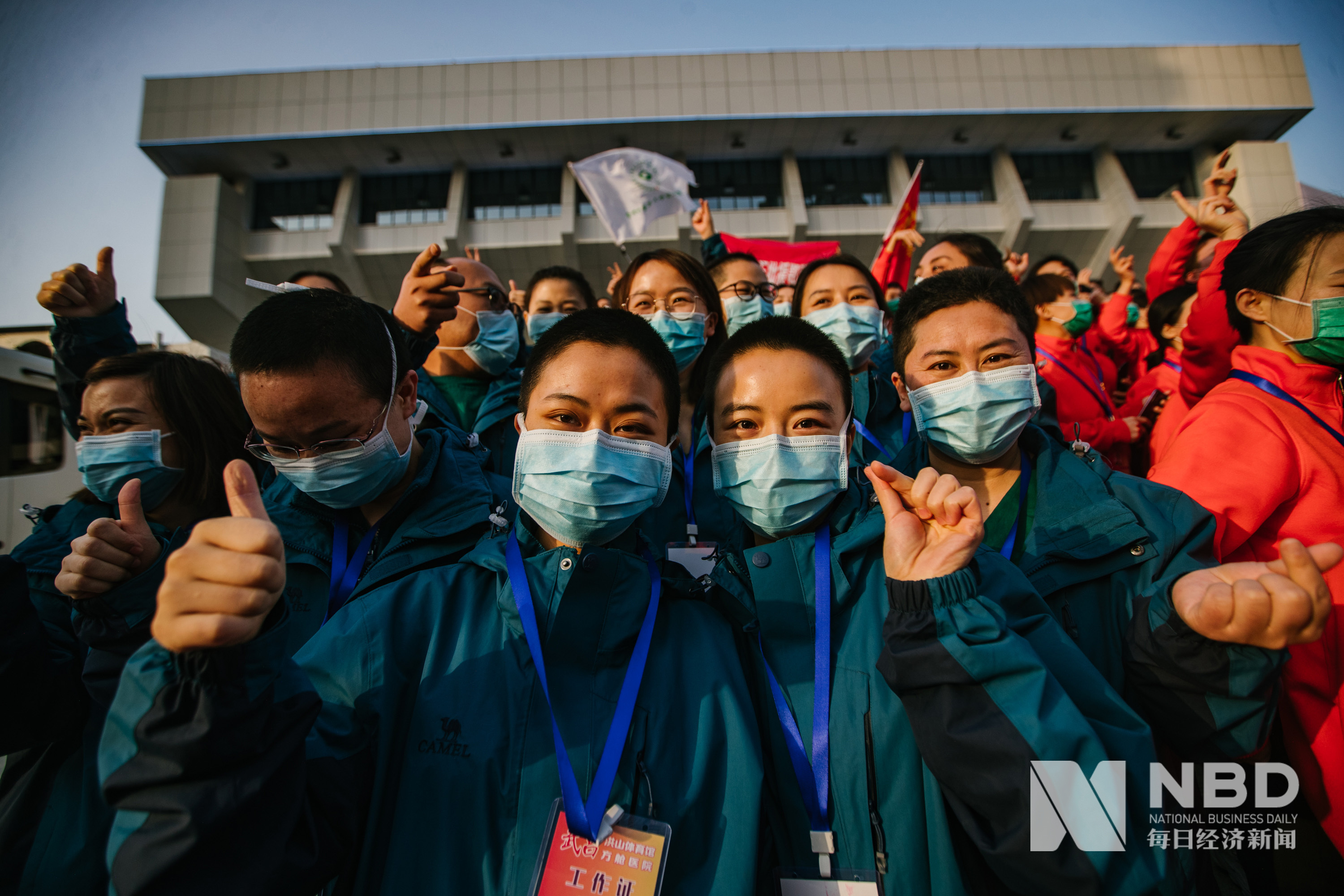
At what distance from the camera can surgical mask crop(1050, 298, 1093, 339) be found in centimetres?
429

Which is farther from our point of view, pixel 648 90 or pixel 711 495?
pixel 648 90

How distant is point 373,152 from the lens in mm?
20250

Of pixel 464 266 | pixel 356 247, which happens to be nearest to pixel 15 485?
pixel 464 266

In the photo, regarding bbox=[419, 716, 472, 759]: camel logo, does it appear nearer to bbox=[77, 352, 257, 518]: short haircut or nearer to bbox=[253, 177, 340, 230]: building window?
bbox=[77, 352, 257, 518]: short haircut

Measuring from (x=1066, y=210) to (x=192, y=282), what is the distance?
94.6 ft

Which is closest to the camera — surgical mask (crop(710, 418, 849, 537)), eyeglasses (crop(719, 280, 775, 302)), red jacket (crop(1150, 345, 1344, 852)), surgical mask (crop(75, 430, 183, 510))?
red jacket (crop(1150, 345, 1344, 852))

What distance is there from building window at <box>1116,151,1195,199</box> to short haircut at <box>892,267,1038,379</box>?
82.1 feet

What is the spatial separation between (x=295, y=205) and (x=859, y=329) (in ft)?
77.7

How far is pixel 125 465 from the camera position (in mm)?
2422

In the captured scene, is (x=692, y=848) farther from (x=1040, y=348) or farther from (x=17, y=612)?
(x=1040, y=348)

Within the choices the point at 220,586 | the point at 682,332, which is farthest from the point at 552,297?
the point at 220,586

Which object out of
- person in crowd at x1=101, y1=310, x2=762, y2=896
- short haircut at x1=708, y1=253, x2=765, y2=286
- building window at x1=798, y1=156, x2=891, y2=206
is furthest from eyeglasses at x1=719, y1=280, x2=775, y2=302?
building window at x1=798, y1=156, x2=891, y2=206

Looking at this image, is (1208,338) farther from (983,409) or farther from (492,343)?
(492,343)

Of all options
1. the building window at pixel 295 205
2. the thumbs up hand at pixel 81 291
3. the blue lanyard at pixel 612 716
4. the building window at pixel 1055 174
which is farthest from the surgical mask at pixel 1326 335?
the building window at pixel 295 205
